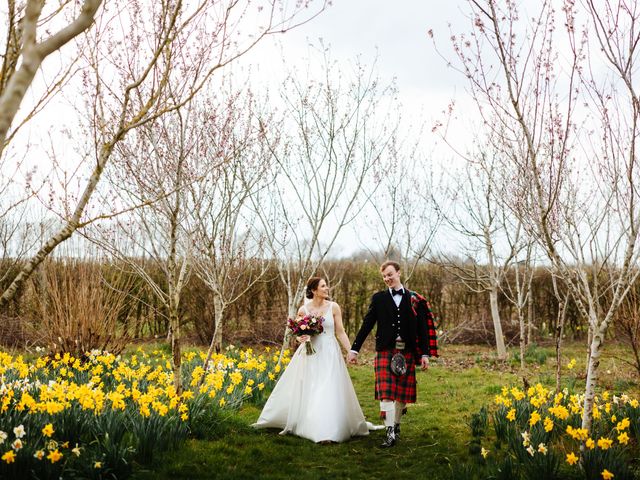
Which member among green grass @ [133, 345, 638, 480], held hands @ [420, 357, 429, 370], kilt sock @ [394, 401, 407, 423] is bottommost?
green grass @ [133, 345, 638, 480]

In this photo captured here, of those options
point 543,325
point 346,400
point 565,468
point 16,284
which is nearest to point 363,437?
point 346,400

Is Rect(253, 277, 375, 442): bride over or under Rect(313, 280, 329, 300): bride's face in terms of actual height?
under

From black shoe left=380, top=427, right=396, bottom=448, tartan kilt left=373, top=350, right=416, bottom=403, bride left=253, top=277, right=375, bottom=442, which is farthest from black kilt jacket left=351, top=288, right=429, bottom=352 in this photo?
black shoe left=380, top=427, right=396, bottom=448

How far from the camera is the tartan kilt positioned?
18.9 ft

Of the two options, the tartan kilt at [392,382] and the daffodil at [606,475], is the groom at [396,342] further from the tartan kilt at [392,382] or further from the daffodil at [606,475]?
the daffodil at [606,475]

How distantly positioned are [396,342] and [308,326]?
105cm

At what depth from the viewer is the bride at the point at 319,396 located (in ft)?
19.5

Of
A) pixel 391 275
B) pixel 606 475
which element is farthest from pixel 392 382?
pixel 606 475

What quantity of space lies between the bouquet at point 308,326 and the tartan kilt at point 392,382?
0.84 meters

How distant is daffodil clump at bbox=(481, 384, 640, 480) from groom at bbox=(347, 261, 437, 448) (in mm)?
948

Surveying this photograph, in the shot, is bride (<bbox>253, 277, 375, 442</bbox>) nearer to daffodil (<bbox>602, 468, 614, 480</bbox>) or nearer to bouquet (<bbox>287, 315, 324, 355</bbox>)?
bouquet (<bbox>287, 315, 324, 355</bbox>)

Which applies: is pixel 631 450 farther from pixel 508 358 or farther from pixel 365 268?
pixel 365 268

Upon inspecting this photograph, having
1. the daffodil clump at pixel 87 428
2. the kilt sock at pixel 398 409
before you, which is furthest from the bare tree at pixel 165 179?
the kilt sock at pixel 398 409

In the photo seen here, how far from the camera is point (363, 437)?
20.4 feet
